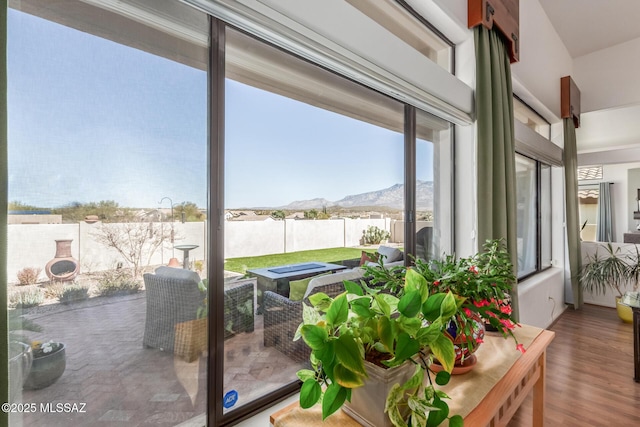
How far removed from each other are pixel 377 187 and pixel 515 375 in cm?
103

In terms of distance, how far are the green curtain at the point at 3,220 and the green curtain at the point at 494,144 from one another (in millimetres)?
2114

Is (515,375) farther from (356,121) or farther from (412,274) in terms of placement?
(356,121)

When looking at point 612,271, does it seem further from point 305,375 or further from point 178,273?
point 178,273

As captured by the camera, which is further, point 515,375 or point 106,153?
point 515,375

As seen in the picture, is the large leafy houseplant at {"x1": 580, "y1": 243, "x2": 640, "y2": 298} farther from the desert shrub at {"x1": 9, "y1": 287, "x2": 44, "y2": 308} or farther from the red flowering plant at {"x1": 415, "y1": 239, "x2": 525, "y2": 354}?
the desert shrub at {"x1": 9, "y1": 287, "x2": 44, "y2": 308}

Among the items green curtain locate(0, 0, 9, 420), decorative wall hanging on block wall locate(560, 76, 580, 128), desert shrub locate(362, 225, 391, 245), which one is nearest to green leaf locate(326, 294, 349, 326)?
green curtain locate(0, 0, 9, 420)

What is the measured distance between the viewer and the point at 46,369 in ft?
2.37

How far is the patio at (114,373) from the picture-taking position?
745mm

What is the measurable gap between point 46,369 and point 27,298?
0.58 ft

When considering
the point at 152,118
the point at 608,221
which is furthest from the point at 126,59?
the point at 608,221

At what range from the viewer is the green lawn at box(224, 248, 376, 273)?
113 cm

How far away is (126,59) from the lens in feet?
2.79

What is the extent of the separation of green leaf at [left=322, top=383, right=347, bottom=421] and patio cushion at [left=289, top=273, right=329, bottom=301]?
680mm

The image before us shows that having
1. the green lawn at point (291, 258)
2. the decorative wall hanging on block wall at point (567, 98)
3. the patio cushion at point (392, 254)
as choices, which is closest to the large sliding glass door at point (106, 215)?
the green lawn at point (291, 258)
